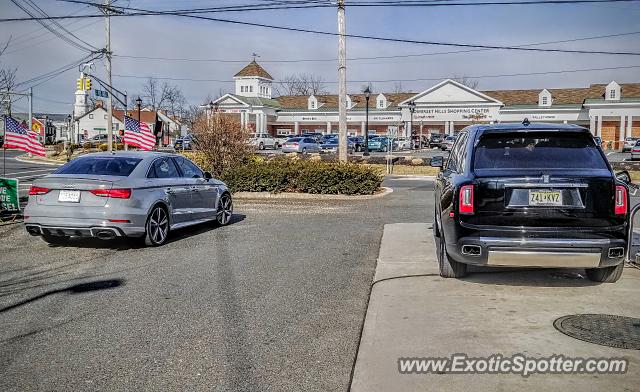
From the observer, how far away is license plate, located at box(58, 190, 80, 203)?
28.9 feet

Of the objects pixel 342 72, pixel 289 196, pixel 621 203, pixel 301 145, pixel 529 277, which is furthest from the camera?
pixel 301 145

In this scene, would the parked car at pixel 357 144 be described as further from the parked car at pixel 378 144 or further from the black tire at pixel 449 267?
the black tire at pixel 449 267

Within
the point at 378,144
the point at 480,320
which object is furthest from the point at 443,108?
the point at 480,320

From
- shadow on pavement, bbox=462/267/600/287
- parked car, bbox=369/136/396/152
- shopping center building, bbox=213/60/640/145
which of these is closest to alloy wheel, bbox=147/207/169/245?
shadow on pavement, bbox=462/267/600/287

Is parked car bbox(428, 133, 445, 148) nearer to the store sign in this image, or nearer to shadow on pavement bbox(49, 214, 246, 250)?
the store sign

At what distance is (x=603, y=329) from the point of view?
511 centimetres

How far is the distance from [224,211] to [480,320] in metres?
7.37

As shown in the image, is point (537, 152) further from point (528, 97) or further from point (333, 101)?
point (333, 101)

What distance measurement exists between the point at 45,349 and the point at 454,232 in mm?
3823

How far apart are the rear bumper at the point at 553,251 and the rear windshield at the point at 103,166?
5656 mm

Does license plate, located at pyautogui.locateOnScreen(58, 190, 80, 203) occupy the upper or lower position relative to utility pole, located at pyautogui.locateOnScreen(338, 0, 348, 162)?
lower

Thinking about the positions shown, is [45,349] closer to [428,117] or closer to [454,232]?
[454,232]

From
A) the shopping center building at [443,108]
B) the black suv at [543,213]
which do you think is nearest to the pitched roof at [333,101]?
the shopping center building at [443,108]

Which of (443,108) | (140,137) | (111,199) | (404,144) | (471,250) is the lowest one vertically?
(471,250)
